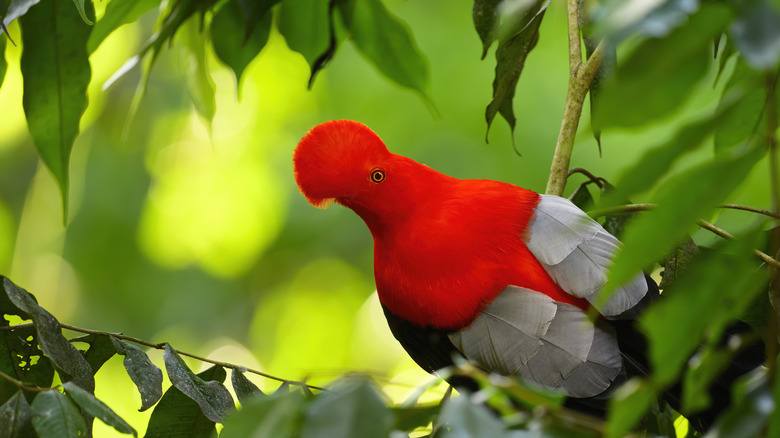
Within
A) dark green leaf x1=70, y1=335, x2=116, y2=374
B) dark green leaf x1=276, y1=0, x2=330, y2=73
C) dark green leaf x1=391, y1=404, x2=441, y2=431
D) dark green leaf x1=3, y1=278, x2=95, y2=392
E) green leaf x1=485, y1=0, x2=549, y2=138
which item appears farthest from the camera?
dark green leaf x1=276, y1=0, x2=330, y2=73

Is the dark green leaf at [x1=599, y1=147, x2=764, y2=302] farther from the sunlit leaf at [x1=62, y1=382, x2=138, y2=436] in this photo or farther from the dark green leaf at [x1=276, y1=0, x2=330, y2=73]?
the dark green leaf at [x1=276, y1=0, x2=330, y2=73]

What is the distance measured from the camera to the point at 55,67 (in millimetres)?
818

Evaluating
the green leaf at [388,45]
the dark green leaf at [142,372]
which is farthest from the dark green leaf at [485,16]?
the dark green leaf at [142,372]

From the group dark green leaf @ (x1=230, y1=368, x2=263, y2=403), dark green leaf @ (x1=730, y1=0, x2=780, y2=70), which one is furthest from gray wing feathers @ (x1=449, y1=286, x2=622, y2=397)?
dark green leaf @ (x1=730, y1=0, x2=780, y2=70)

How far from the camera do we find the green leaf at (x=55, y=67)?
2.67 feet

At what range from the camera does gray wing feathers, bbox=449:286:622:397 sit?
694mm

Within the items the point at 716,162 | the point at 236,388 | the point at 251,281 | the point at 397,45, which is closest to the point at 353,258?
the point at 251,281

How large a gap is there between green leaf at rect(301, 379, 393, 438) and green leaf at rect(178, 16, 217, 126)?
27.5 inches

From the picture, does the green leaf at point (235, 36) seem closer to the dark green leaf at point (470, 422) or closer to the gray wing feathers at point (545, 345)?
the gray wing feathers at point (545, 345)

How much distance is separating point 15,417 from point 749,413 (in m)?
0.48

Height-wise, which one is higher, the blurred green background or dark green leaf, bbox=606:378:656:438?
dark green leaf, bbox=606:378:656:438

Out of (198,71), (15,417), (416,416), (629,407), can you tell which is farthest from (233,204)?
(629,407)

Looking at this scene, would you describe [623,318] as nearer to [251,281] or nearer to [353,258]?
[353,258]

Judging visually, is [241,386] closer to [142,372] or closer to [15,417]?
[142,372]
